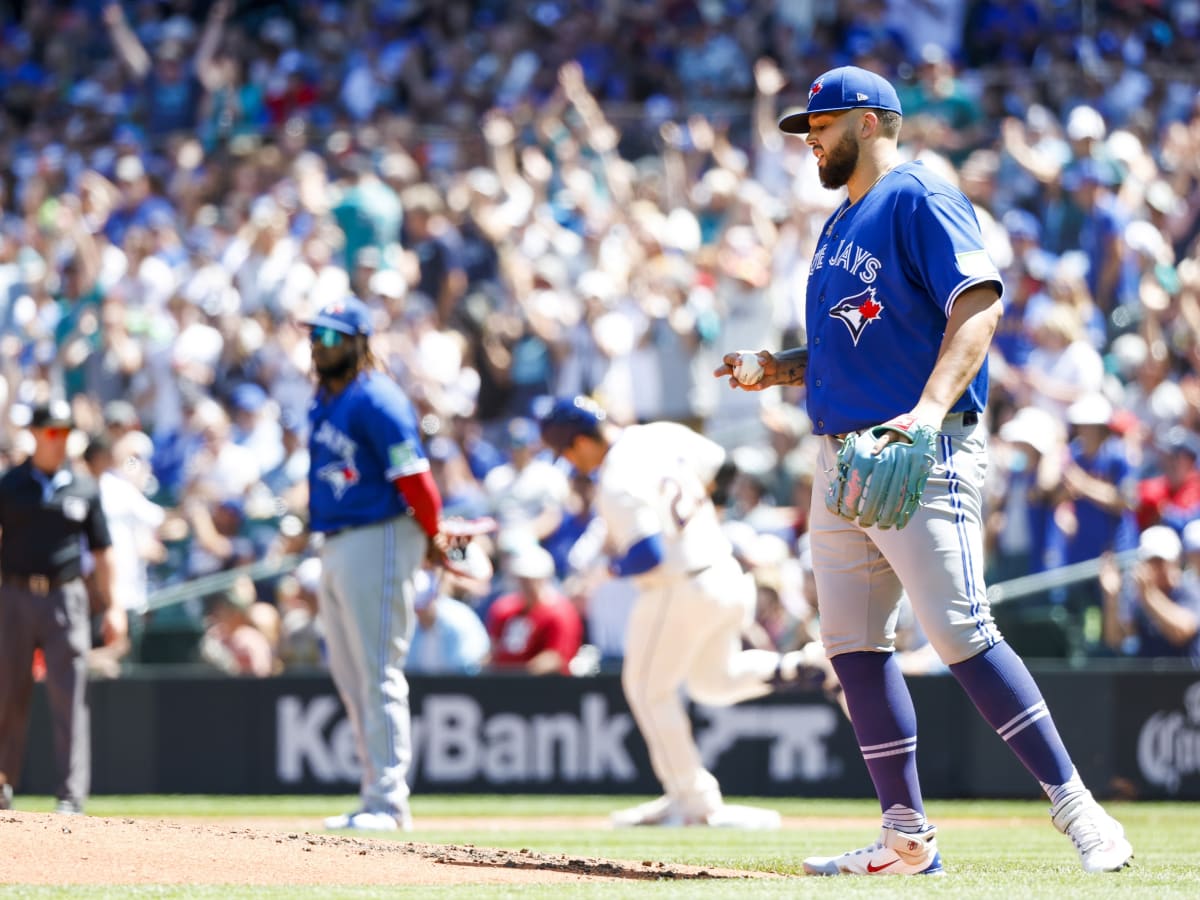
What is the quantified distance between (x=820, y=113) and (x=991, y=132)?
10366 millimetres

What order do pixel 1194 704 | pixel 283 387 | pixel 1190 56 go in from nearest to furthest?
pixel 1194 704
pixel 283 387
pixel 1190 56

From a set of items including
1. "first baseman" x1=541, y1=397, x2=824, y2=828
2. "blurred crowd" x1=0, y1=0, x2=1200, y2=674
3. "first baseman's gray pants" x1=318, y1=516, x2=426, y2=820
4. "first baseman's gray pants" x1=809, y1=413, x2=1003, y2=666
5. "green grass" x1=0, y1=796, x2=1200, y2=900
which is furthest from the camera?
"blurred crowd" x1=0, y1=0, x2=1200, y2=674

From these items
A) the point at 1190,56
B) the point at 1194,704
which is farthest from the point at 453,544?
the point at 1190,56

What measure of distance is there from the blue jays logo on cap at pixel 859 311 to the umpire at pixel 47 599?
4.99m

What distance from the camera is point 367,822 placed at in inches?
327

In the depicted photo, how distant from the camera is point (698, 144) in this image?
16516 millimetres

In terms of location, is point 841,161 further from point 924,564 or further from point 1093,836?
point 1093,836

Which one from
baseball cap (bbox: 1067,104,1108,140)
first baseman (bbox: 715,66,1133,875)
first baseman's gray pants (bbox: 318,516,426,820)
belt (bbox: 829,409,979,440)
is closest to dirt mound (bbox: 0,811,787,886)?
first baseman (bbox: 715,66,1133,875)

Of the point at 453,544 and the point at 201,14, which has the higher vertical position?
the point at 201,14

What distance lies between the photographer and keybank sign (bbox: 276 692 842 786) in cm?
1147

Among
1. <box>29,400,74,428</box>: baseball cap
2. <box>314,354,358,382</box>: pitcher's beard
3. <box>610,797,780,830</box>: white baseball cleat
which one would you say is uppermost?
<box>314,354,358,382</box>: pitcher's beard

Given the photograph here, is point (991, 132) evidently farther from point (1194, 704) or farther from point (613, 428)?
point (613, 428)

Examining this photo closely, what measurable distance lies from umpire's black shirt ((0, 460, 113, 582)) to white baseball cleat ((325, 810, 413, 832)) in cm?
198

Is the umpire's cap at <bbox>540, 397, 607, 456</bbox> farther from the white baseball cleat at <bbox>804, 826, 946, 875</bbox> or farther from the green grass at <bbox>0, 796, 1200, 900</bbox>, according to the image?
the white baseball cleat at <bbox>804, 826, 946, 875</bbox>
